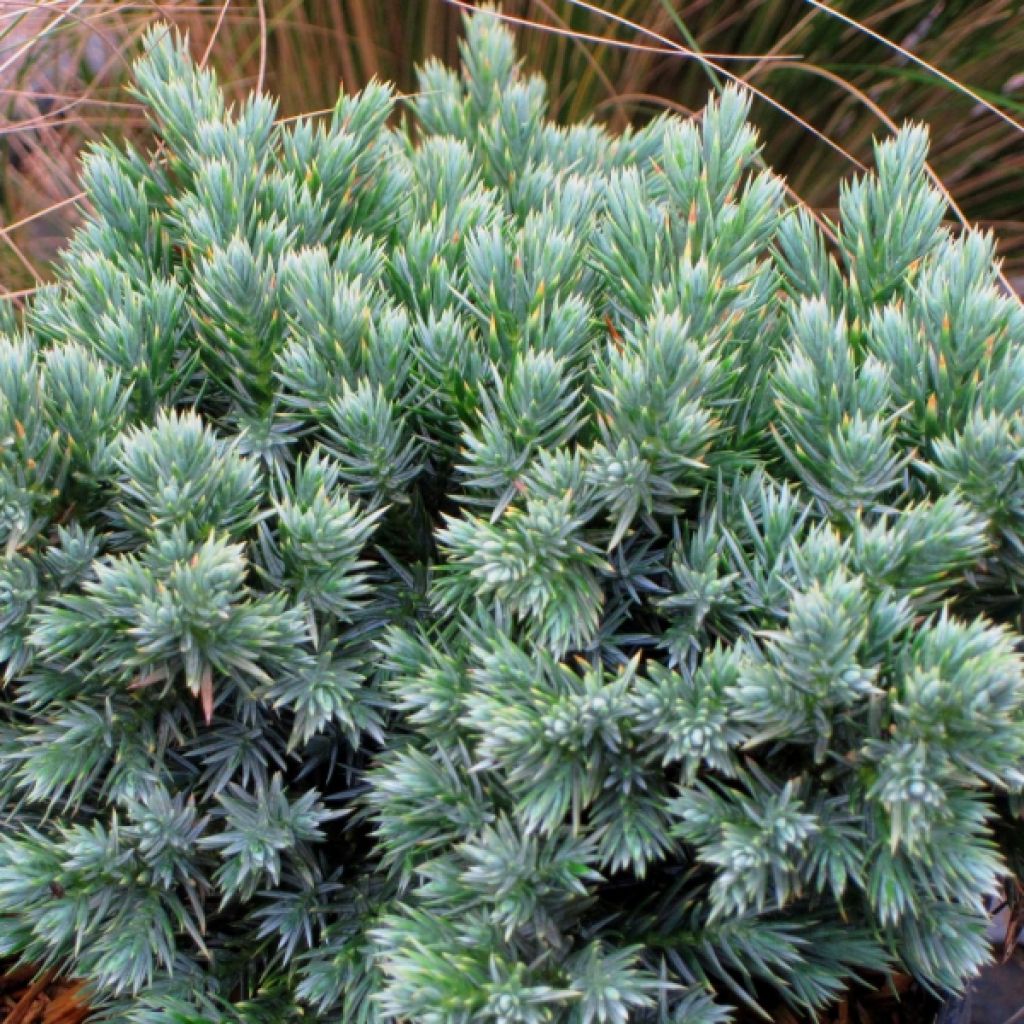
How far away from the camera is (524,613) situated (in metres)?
1.21

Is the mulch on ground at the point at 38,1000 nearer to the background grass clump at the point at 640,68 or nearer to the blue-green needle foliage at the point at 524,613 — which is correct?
the blue-green needle foliage at the point at 524,613

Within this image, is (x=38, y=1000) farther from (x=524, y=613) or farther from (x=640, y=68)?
(x=640, y=68)

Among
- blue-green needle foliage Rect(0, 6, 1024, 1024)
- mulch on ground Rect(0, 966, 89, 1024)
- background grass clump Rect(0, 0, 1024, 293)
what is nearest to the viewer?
blue-green needle foliage Rect(0, 6, 1024, 1024)

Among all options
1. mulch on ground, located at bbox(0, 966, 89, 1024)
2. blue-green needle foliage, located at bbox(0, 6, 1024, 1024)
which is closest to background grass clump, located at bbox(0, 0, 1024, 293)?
blue-green needle foliage, located at bbox(0, 6, 1024, 1024)

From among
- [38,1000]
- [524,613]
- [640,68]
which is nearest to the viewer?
[524,613]

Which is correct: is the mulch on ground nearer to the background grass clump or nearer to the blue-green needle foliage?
the blue-green needle foliage

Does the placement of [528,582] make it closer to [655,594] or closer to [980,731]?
[655,594]

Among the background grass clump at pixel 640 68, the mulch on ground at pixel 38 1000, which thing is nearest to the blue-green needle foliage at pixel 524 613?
the mulch on ground at pixel 38 1000

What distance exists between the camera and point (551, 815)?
1142mm

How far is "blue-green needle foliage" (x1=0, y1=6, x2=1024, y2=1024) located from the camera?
3.71 ft

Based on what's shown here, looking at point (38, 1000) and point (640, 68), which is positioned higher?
point (640, 68)

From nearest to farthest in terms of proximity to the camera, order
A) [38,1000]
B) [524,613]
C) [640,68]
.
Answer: [524,613]
[38,1000]
[640,68]

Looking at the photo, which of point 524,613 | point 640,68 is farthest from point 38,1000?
point 640,68

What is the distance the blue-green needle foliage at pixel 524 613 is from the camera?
3.71 feet
